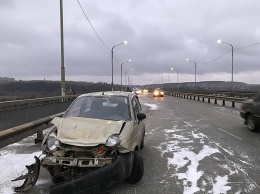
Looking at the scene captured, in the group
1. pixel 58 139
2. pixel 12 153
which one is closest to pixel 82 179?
pixel 58 139

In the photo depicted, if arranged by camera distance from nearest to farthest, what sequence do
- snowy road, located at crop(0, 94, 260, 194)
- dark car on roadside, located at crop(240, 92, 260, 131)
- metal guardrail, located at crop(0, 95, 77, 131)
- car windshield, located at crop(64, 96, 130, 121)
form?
snowy road, located at crop(0, 94, 260, 194)
car windshield, located at crop(64, 96, 130, 121)
metal guardrail, located at crop(0, 95, 77, 131)
dark car on roadside, located at crop(240, 92, 260, 131)

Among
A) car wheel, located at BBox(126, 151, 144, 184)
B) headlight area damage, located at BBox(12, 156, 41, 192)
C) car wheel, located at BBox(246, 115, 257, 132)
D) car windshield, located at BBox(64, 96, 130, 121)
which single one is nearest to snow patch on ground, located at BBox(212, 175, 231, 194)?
car wheel, located at BBox(126, 151, 144, 184)

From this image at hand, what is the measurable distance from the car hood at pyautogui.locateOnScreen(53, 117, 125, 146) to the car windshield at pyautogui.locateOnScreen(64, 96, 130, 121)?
60 cm

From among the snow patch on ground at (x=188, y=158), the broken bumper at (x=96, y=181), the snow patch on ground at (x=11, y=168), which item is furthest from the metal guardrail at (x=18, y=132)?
the snow patch on ground at (x=188, y=158)

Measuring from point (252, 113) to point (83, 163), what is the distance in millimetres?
9588

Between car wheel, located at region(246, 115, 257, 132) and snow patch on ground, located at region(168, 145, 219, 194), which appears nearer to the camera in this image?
→ snow patch on ground, located at region(168, 145, 219, 194)

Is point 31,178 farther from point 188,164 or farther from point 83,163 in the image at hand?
point 188,164

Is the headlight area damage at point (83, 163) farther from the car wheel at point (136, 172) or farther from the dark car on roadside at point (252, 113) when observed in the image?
the dark car on roadside at point (252, 113)

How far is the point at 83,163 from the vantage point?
5.52 m

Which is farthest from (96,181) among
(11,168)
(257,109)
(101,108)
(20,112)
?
(257,109)

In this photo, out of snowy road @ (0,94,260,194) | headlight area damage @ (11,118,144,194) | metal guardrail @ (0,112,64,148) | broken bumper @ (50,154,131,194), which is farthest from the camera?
metal guardrail @ (0,112,64,148)

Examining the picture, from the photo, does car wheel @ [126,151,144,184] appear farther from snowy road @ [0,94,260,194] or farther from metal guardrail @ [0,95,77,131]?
metal guardrail @ [0,95,77,131]

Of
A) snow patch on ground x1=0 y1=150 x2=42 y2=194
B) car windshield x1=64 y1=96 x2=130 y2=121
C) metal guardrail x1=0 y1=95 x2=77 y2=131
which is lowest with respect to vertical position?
snow patch on ground x1=0 y1=150 x2=42 y2=194

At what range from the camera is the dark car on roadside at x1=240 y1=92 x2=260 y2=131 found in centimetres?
1293
